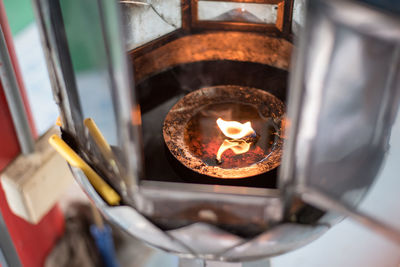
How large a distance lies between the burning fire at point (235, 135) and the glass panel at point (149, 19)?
23 centimetres

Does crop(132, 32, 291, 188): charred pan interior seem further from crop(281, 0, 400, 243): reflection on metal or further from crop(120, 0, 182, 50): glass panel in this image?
crop(281, 0, 400, 243): reflection on metal

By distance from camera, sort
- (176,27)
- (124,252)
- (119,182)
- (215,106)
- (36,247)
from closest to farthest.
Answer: (119,182) → (215,106) → (176,27) → (36,247) → (124,252)

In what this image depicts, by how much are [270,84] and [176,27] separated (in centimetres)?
22

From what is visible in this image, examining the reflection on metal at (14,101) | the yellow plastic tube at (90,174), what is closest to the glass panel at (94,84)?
the yellow plastic tube at (90,174)

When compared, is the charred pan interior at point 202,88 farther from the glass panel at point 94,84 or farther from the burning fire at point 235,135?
the glass panel at point 94,84

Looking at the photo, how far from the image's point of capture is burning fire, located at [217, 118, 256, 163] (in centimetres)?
64

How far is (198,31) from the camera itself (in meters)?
0.83

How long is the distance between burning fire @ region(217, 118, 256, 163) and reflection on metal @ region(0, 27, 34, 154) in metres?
0.46

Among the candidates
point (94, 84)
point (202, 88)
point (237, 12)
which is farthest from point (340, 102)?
point (237, 12)

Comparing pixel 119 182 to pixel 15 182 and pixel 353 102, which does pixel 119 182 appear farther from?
pixel 15 182

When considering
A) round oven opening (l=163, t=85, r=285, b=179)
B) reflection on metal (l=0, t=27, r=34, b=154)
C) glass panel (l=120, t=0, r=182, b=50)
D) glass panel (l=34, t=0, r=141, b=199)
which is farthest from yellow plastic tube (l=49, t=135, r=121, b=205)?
reflection on metal (l=0, t=27, r=34, b=154)

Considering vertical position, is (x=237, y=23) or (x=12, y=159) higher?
(x=237, y=23)

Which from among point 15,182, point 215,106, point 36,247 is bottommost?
point 36,247

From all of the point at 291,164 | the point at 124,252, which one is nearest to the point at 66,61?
the point at 291,164
